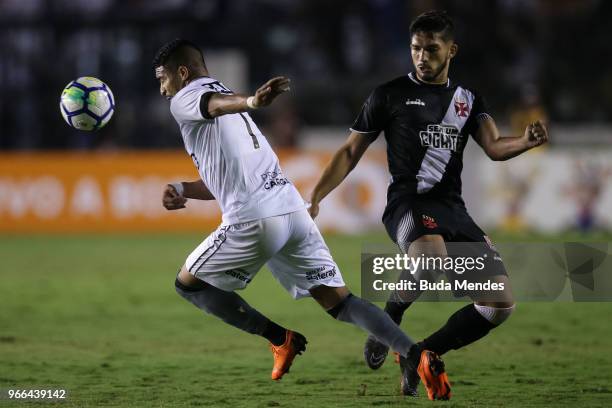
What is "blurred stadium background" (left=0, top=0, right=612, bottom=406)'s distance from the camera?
744 cm

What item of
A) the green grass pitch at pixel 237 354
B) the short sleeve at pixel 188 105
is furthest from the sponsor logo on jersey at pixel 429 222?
the short sleeve at pixel 188 105

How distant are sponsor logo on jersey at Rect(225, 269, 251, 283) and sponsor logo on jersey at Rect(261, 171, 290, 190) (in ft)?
1.79

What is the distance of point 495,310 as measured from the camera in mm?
6215

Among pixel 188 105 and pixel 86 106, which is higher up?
pixel 86 106

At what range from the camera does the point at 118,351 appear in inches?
329

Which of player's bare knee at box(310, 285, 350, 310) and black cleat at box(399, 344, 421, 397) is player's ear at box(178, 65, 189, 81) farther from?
black cleat at box(399, 344, 421, 397)

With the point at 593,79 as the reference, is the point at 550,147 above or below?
below

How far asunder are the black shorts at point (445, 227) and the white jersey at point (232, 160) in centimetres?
71

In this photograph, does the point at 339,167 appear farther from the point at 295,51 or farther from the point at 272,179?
the point at 295,51

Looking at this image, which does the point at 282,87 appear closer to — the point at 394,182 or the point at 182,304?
the point at 394,182

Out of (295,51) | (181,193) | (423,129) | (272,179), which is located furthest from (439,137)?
(295,51)

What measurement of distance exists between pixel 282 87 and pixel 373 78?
18.8m

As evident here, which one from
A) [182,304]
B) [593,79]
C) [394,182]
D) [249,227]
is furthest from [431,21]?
[593,79]

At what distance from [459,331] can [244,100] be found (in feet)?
6.34
